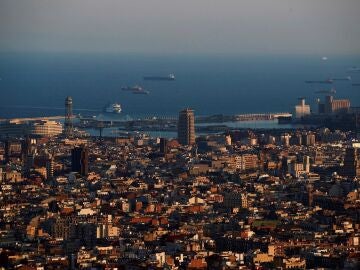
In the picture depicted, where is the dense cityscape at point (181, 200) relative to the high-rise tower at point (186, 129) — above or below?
below

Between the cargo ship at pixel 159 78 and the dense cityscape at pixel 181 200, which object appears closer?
the dense cityscape at pixel 181 200

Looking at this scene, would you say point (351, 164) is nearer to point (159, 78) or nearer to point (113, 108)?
point (113, 108)

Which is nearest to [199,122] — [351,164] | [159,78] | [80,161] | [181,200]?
[80,161]

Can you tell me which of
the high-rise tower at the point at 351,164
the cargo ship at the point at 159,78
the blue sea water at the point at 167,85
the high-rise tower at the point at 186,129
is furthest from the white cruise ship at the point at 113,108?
the high-rise tower at the point at 351,164

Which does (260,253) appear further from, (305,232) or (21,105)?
(21,105)

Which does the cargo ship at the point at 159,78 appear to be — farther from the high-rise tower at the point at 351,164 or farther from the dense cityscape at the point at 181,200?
the high-rise tower at the point at 351,164

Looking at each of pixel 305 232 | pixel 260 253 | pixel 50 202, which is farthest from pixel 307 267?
pixel 50 202

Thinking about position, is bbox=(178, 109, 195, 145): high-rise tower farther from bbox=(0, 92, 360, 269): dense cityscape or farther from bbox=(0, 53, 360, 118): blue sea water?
bbox=(0, 53, 360, 118): blue sea water
